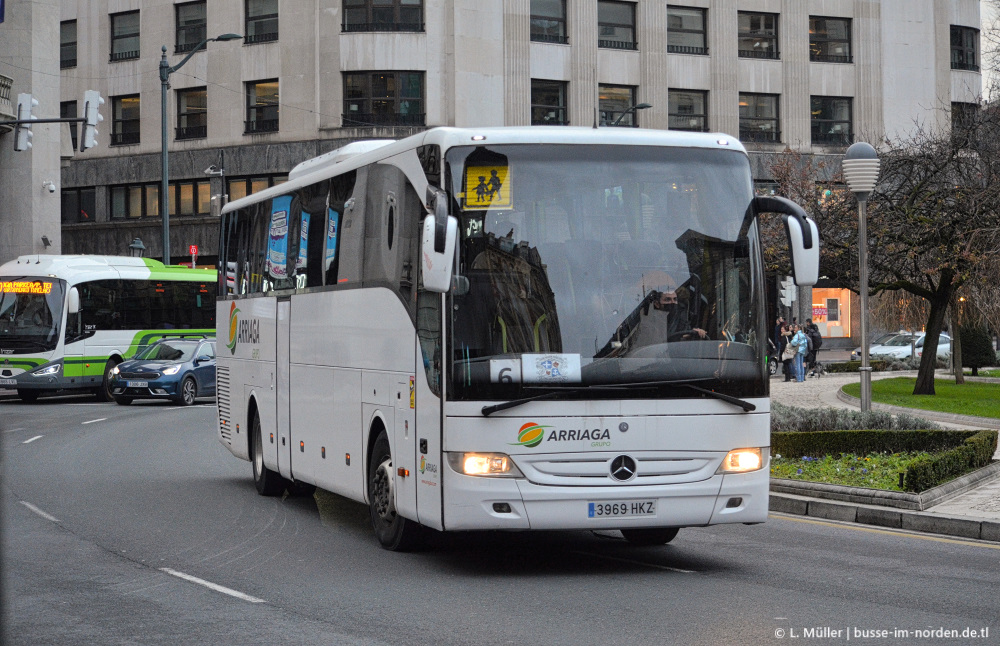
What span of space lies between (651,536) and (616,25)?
4667 centimetres

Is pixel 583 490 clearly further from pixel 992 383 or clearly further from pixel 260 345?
pixel 992 383

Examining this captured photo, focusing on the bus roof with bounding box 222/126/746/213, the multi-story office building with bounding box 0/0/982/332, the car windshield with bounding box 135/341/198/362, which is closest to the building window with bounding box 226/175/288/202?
the multi-story office building with bounding box 0/0/982/332

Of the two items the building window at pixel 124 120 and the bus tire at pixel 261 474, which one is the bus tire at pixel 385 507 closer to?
the bus tire at pixel 261 474

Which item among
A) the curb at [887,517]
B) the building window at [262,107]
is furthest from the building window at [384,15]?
the curb at [887,517]

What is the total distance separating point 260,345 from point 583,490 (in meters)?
6.56

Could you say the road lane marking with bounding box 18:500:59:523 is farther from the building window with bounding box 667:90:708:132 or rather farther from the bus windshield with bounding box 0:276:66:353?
the building window with bounding box 667:90:708:132

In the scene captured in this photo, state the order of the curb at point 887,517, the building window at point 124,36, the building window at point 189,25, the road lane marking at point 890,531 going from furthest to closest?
the building window at point 124,36
the building window at point 189,25
the curb at point 887,517
the road lane marking at point 890,531

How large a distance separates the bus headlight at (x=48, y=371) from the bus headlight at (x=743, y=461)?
1098 inches

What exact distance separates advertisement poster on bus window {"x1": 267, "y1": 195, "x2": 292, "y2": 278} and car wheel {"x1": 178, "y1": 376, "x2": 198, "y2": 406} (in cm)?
1947

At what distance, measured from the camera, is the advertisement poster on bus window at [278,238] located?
14.1m

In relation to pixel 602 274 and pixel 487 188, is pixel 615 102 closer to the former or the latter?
pixel 487 188

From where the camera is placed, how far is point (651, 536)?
37.8 ft

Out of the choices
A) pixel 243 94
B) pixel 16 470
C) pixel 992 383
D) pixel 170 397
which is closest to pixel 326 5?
pixel 243 94

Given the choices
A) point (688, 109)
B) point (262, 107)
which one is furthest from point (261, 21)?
point (688, 109)
